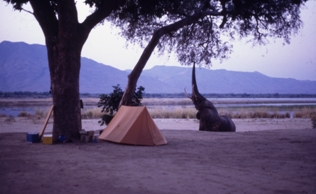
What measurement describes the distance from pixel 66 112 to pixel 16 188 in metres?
5.65

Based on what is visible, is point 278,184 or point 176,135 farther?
point 176,135

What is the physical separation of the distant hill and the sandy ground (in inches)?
4418

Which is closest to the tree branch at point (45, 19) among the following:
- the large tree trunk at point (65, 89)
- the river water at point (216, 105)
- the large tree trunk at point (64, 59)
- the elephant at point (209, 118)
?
the large tree trunk at point (64, 59)

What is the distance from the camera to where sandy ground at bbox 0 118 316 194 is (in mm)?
6359

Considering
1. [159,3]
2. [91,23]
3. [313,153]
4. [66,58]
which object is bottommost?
[313,153]

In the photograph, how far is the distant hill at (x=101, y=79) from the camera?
126375mm

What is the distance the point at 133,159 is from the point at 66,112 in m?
3.52

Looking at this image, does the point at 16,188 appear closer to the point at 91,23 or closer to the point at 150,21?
the point at 91,23

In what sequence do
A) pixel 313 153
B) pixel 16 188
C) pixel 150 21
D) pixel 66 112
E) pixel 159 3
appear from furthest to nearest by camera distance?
pixel 150 21 → pixel 159 3 → pixel 66 112 → pixel 313 153 → pixel 16 188

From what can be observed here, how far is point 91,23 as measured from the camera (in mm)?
12422

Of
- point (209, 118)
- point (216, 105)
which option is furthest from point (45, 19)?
point (216, 105)

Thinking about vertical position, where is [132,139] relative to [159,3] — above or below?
below

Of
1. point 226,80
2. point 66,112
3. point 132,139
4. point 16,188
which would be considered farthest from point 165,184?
point 226,80

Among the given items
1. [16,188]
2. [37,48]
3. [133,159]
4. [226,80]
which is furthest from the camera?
[226,80]
